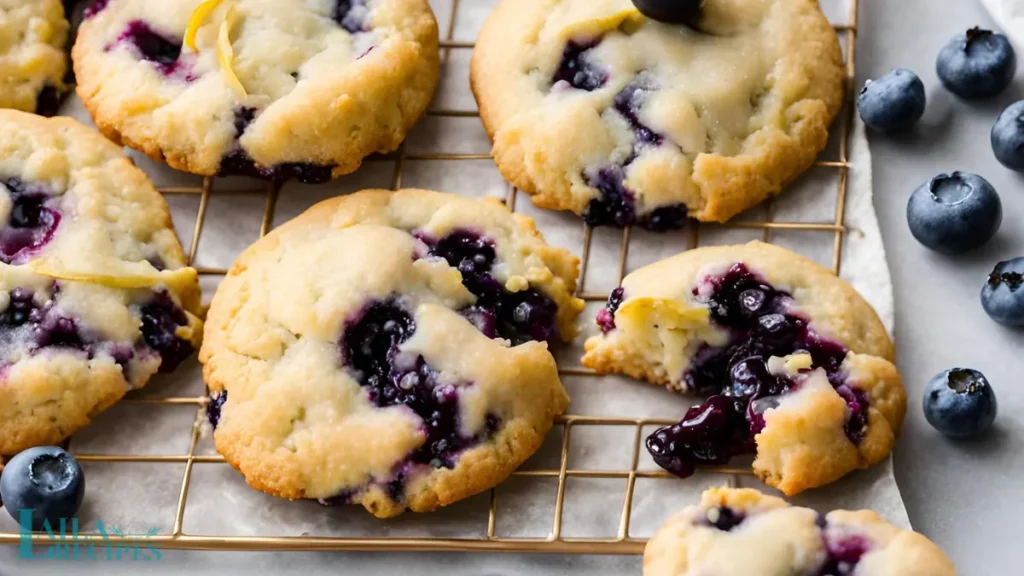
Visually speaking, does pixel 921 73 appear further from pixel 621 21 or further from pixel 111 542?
pixel 111 542

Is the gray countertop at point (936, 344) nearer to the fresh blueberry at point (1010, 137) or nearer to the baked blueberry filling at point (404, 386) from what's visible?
the fresh blueberry at point (1010, 137)

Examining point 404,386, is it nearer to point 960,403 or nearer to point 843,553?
point 843,553

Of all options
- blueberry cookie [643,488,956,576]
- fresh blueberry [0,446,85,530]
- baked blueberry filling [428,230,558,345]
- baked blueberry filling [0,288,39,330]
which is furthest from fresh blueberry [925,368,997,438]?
baked blueberry filling [0,288,39,330]

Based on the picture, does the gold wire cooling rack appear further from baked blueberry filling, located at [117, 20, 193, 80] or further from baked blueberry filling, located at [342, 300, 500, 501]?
baked blueberry filling, located at [117, 20, 193, 80]

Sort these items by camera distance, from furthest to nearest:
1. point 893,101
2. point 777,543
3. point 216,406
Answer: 1. point 893,101
2. point 216,406
3. point 777,543

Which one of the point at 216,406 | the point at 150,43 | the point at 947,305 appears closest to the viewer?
the point at 216,406

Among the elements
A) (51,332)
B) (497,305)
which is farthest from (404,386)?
(51,332)
